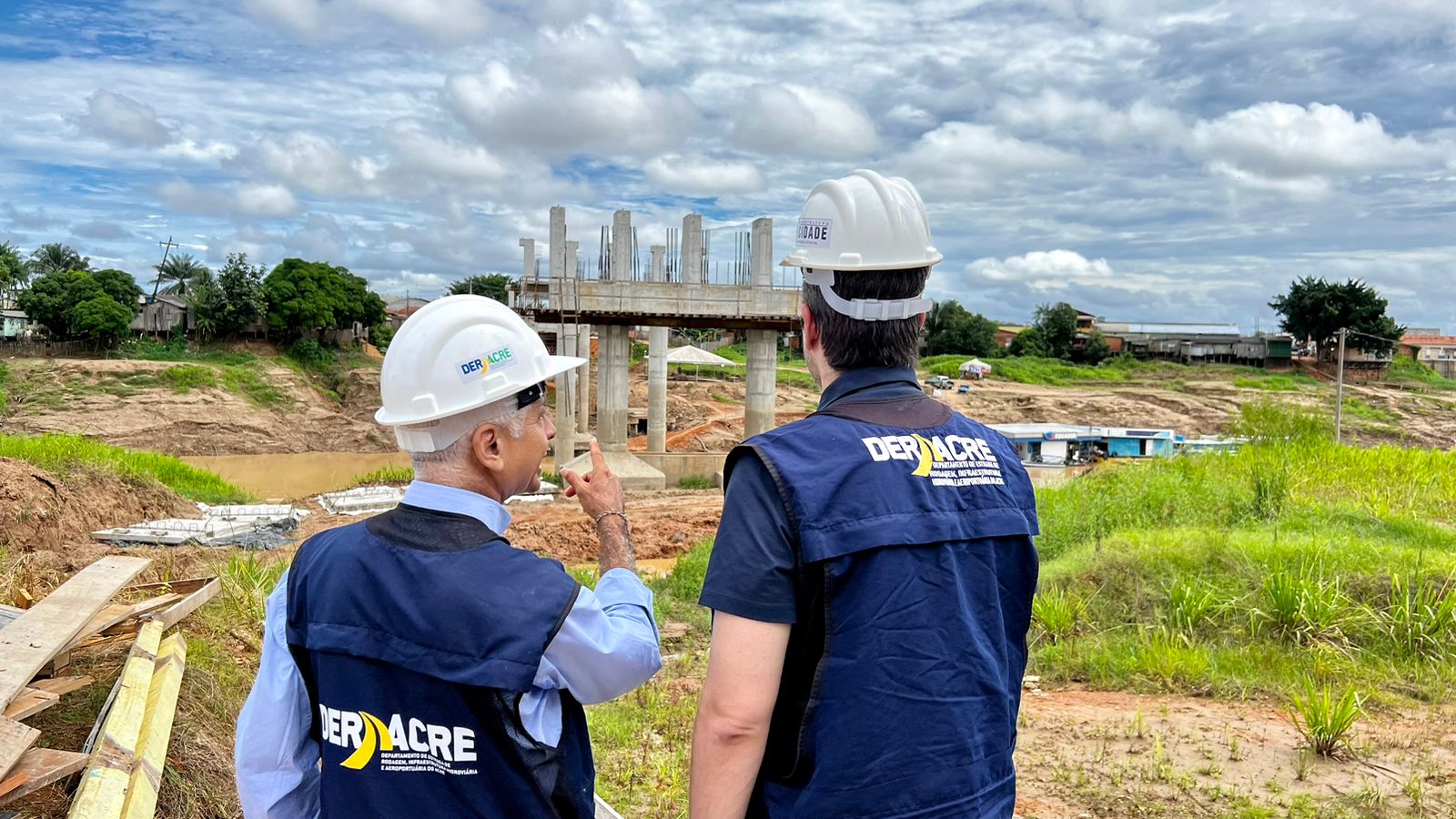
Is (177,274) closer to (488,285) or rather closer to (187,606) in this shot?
(488,285)

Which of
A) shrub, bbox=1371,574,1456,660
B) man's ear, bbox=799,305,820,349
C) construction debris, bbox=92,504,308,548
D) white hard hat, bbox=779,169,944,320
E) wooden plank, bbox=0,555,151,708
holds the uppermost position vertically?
white hard hat, bbox=779,169,944,320

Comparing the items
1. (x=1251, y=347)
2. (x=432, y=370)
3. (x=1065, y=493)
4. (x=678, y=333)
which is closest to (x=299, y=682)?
(x=432, y=370)

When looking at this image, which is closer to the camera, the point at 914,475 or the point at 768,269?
the point at 914,475

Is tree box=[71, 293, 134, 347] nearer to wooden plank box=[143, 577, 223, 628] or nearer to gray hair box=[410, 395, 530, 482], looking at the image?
wooden plank box=[143, 577, 223, 628]

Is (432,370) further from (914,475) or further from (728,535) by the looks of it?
(914,475)

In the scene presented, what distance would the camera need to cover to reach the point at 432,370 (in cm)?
200

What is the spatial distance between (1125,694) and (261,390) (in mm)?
42982

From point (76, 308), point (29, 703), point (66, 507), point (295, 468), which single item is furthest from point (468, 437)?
point (76, 308)

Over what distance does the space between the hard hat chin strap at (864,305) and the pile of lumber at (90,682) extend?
2.81 metres

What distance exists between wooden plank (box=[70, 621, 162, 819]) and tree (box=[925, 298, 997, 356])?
202 ft

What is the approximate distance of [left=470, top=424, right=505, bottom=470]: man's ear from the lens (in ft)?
6.49

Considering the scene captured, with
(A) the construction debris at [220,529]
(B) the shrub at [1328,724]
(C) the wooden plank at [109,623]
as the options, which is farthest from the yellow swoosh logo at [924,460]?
(A) the construction debris at [220,529]

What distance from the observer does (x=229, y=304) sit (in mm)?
46031

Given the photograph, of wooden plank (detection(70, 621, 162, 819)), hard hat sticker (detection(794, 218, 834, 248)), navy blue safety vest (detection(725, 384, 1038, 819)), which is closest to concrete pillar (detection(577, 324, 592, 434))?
wooden plank (detection(70, 621, 162, 819))
